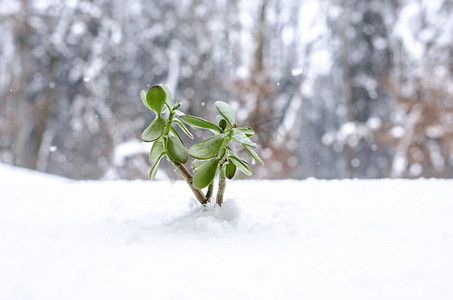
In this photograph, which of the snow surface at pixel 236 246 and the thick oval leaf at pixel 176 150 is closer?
the snow surface at pixel 236 246

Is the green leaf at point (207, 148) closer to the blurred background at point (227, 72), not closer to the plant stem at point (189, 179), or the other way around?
the plant stem at point (189, 179)

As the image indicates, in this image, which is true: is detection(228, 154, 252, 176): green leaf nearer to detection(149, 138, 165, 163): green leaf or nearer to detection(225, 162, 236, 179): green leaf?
detection(225, 162, 236, 179): green leaf

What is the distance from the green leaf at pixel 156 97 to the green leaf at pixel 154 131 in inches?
0.8

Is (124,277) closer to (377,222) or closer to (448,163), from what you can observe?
(377,222)

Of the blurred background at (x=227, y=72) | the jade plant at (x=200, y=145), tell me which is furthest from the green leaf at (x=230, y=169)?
the blurred background at (x=227, y=72)

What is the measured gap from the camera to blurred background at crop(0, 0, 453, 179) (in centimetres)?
691

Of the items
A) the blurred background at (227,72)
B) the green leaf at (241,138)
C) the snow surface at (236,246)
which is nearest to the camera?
the snow surface at (236,246)

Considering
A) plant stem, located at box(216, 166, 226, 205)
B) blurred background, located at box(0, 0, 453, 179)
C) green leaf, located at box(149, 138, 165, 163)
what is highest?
green leaf, located at box(149, 138, 165, 163)

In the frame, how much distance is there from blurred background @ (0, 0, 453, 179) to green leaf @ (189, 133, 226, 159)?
5.88 meters

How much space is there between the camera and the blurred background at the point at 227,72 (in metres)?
6.91

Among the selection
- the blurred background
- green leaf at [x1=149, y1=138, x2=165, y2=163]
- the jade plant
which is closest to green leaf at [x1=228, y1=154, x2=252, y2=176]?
the jade plant

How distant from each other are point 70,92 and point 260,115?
4841 mm

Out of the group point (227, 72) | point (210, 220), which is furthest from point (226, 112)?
point (227, 72)

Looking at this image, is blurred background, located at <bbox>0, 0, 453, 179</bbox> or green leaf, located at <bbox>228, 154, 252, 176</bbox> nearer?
green leaf, located at <bbox>228, 154, 252, 176</bbox>
